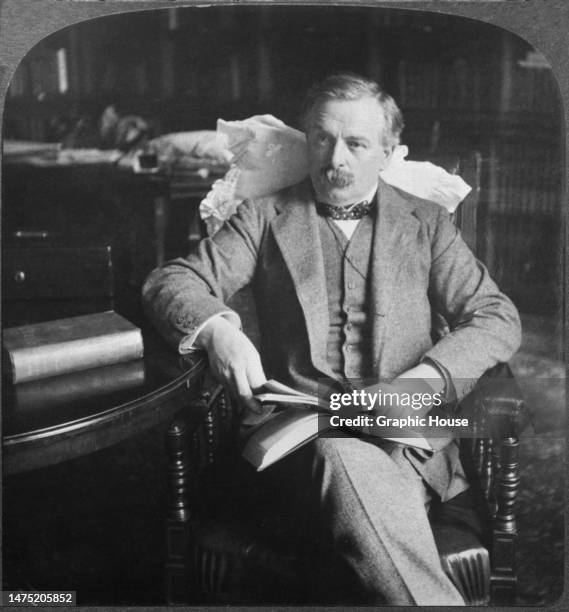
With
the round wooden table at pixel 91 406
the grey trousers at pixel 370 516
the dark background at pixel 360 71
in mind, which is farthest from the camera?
the dark background at pixel 360 71

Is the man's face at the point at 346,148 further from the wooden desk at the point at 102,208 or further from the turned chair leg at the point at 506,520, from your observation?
the turned chair leg at the point at 506,520

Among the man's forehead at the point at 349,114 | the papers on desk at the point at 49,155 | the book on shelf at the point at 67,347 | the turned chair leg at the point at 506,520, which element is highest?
the man's forehead at the point at 349,114

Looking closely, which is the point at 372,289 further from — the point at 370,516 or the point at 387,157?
the point at 370,516

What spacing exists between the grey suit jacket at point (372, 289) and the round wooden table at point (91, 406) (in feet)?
0.27

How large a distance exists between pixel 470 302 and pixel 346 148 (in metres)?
0.32

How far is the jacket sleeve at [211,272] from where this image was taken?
3.69ft

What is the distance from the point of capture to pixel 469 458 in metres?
1.13

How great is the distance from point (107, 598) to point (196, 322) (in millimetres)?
487

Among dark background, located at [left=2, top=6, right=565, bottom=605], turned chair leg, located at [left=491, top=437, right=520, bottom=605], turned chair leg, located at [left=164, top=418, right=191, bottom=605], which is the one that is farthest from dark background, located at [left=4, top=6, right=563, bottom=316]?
turned chair leg, located at [left=164, top=418, right=191, bottom=605]

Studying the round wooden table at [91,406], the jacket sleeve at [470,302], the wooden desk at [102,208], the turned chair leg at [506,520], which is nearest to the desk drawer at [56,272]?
the wooden desk at [102,208]

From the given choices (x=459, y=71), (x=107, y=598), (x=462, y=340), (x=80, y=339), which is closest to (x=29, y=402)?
(x=80, y=339)

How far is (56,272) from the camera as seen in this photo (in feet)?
3.83

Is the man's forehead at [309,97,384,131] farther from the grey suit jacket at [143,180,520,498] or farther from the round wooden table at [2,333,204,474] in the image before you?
the round wooden table at [2,333,204,474]

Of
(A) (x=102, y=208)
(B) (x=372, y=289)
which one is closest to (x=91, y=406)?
(A) (x=102, y=208)
